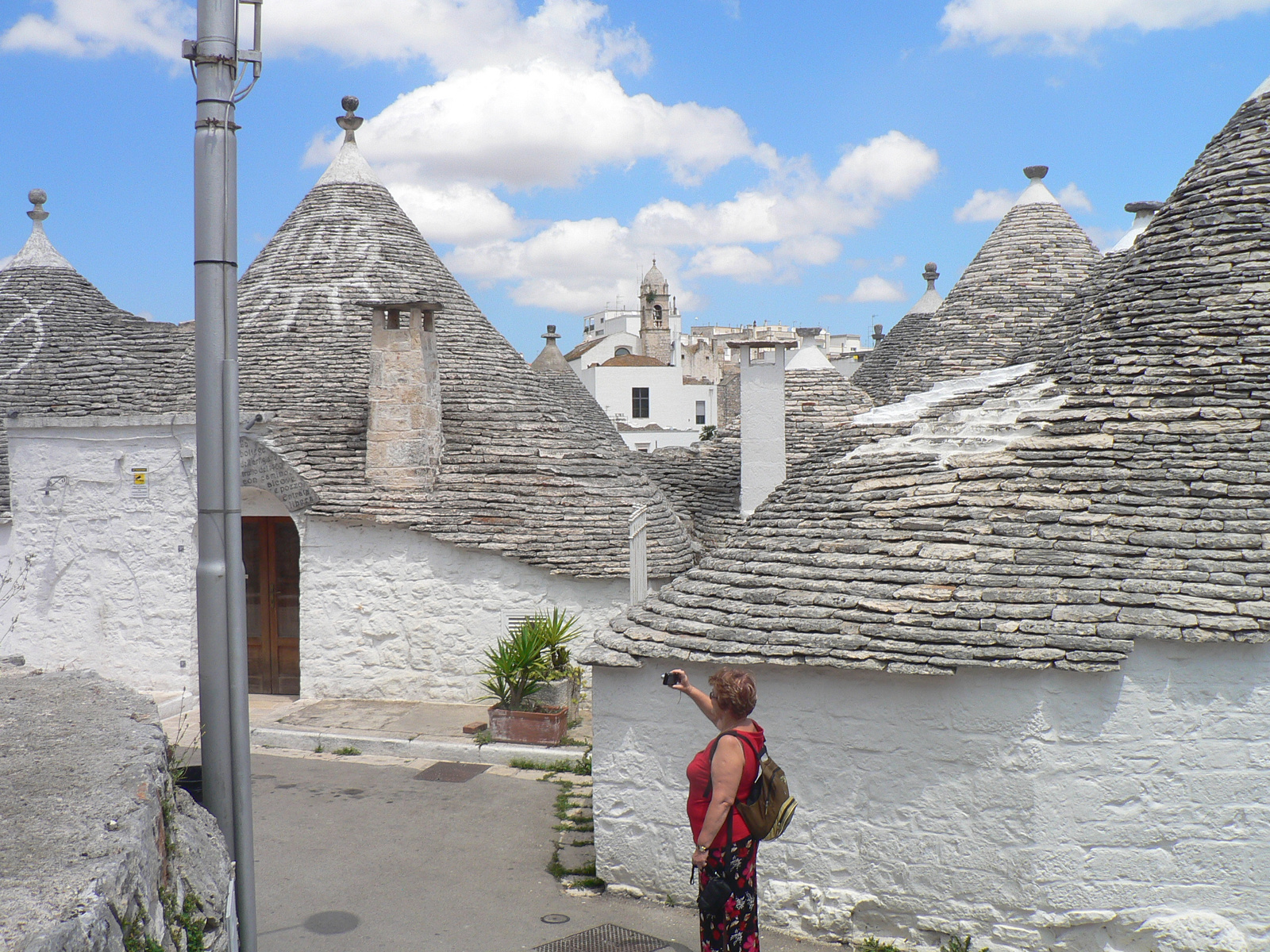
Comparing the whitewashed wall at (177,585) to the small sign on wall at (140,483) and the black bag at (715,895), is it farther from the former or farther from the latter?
the black bag at (715,895)

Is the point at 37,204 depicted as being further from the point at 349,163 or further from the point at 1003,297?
the point at 1003,297

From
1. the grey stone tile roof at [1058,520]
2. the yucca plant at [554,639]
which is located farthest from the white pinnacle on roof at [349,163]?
the grey stone tile roof at [1058,520]

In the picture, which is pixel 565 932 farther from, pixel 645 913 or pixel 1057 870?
pixel 1057 870

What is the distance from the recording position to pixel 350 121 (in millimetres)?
14852

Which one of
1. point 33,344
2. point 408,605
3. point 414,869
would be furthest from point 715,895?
point 33,344

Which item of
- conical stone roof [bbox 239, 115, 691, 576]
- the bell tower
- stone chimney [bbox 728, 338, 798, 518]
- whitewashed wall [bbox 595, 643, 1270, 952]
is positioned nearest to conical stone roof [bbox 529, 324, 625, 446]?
conical stone roof [bbox 239, 115, 691, 576]

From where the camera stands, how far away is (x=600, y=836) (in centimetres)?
596

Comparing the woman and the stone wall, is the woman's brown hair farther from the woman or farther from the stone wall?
the stone wall

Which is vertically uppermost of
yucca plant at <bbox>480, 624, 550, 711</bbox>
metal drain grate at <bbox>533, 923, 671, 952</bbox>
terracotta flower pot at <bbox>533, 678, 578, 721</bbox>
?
yucca plant at <bbox>480, 624, 550, 711</bbox>

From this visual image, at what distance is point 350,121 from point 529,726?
1001 centimetres

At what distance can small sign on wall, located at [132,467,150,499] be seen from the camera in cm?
1002

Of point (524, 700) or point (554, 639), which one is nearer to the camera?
point (524, 700)

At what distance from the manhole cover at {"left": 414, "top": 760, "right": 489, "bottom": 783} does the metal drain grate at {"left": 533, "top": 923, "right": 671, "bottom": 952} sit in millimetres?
3070

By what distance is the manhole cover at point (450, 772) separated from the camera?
838 cm
